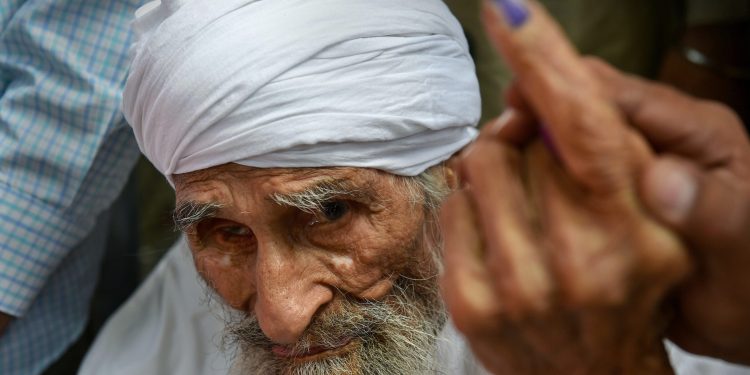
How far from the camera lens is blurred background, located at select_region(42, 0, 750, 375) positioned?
91.4 inches

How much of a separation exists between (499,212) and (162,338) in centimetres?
157

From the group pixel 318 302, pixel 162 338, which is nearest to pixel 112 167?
pixel 162 338

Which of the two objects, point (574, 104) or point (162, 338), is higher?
point (574, 104)

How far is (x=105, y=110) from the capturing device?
6.23 feet

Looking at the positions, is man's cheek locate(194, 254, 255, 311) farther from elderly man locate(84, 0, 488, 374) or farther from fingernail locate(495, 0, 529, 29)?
fingernail locate(495, 0, 529, 29)

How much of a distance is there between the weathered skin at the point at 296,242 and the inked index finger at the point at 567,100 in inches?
27.5

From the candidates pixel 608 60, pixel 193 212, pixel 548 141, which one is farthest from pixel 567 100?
pixel 608 60

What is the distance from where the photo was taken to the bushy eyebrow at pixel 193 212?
1477 millimetres

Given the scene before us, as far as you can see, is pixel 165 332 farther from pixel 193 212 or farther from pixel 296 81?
pixel 296 81

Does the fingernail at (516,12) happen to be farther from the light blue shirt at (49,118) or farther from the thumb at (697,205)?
the light blue shirt at (49,118)

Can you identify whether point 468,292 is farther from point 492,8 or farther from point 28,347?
point 28,347

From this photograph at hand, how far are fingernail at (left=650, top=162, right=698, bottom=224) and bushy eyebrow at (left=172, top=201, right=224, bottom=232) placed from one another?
2.90ft

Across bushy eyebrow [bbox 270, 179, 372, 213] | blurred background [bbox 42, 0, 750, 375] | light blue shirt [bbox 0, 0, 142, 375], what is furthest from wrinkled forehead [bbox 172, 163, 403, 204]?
blurred background [bbox 42, 0, 750, 375]

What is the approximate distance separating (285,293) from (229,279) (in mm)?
195
